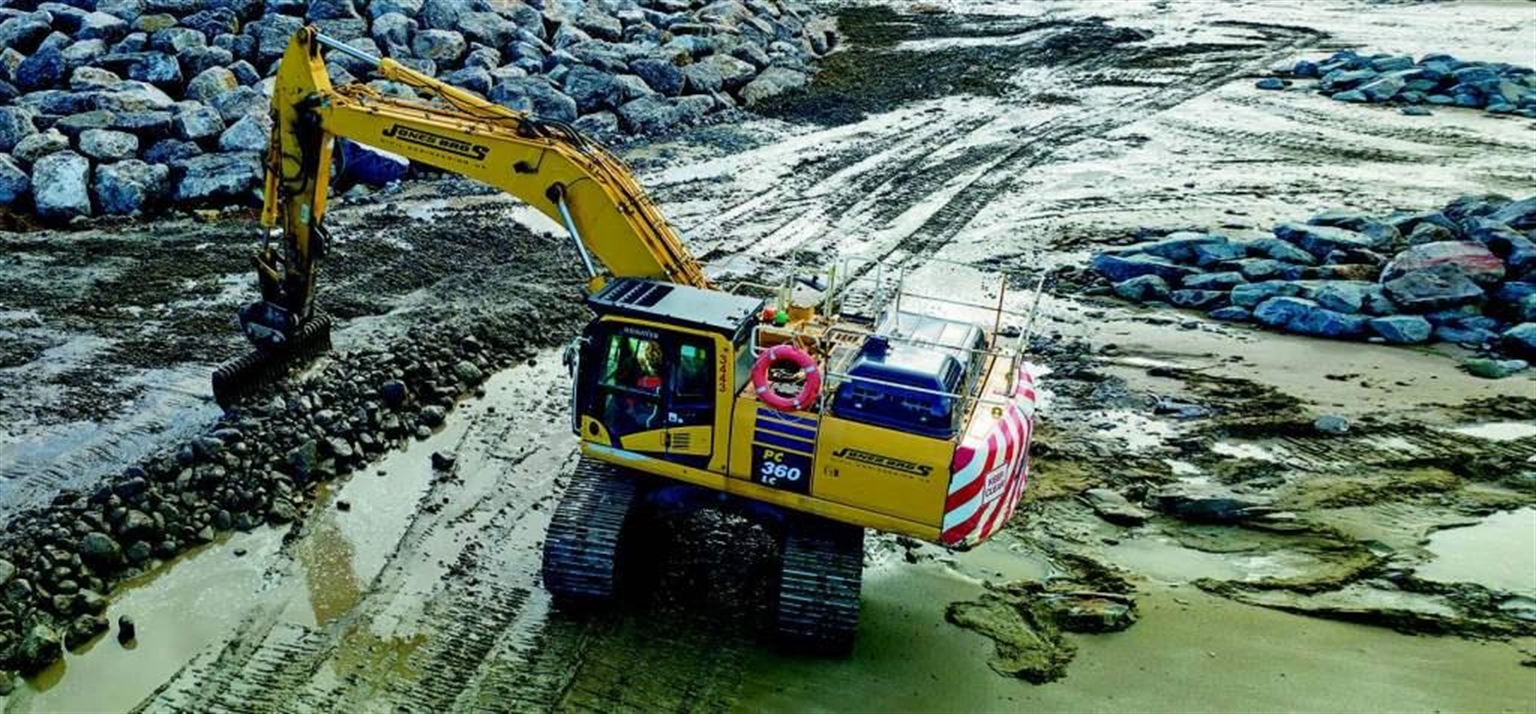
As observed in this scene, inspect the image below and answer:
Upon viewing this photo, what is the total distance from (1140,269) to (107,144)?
13.2 meters

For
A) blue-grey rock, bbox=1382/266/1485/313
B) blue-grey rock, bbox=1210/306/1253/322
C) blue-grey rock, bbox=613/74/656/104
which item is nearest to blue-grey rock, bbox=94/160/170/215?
blue-grey rock, bbox=613/74/656/104

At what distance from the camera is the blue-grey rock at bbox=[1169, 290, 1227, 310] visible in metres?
13.8

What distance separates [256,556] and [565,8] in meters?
16.0

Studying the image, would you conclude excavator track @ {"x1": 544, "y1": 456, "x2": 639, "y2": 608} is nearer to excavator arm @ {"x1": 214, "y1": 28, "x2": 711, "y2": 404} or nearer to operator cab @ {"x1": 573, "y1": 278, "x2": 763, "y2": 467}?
operator cab @ {"x1": 573, "y1": 278, "x2": 763, "y2": 467}

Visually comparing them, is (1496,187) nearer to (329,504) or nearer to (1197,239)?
(1197,239)

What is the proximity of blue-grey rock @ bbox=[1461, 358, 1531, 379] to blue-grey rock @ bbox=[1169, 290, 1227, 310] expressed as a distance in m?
2.63

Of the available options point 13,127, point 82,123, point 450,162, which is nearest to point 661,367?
point 450,162

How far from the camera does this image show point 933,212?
16.8m

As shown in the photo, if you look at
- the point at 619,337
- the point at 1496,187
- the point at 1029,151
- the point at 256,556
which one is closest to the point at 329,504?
the point at 256,556

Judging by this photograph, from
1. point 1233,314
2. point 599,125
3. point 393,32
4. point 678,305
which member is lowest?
point 1233,314

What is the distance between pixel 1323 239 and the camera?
48.5ft

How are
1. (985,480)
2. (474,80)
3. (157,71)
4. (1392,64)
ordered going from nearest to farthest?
(985,480), (157,71), (474,80), (1392,64)

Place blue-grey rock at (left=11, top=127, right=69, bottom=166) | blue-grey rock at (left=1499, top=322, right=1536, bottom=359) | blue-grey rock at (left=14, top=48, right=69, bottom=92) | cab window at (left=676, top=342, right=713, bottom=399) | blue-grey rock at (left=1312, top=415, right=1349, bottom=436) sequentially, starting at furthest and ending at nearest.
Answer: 1. blue-grey rock at (left=14, top=48, right=69, bottom=92)
2. blue-grey rock at (left=11, top=127, right=69, bottom=166)
3. blue-grey rock at (left=1499, top=322, right=1536, bottom=359)
4. blue-grey rock at (left=1312, top=415, right=1349, bottom=436)
5. cab window at (left=676, top=342, right=713, bottom=399)

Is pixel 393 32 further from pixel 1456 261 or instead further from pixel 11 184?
pixel 1456 261
